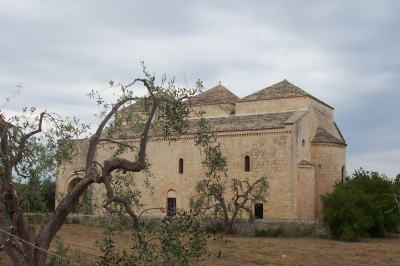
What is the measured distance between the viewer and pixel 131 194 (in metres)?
9.24

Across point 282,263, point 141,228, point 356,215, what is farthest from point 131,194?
point 356,215

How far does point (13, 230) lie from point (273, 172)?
18.2 m

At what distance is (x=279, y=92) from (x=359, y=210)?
28.9ft

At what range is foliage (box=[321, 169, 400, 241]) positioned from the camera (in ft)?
69.1

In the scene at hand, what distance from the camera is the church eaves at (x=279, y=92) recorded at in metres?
26.8

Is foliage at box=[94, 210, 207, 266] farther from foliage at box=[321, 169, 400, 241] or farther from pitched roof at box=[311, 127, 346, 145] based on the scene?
pitched roof at box=[311, 127, 346, 145]

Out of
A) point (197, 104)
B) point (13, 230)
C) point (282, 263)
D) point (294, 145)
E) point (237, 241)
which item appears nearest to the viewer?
point (13, 230)

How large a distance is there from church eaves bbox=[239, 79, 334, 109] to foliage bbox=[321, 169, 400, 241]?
230 inches

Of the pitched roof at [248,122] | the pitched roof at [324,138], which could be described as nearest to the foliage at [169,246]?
the pitched roof at [248,122]

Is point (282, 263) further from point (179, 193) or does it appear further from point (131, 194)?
point (179, 193)

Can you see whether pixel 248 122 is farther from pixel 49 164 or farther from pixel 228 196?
pixel 49 164

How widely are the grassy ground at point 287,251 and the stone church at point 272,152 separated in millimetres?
4101

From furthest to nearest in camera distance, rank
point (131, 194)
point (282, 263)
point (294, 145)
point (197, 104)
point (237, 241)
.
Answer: point (197, 104)
point (294, 145)
point (237, 241)
point (282, 263)
point (131, 194)

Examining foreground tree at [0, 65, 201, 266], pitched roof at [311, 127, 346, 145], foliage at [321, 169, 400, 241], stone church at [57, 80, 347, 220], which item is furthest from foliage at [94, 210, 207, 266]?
pitched roof at [311, 127, 346, 145]
